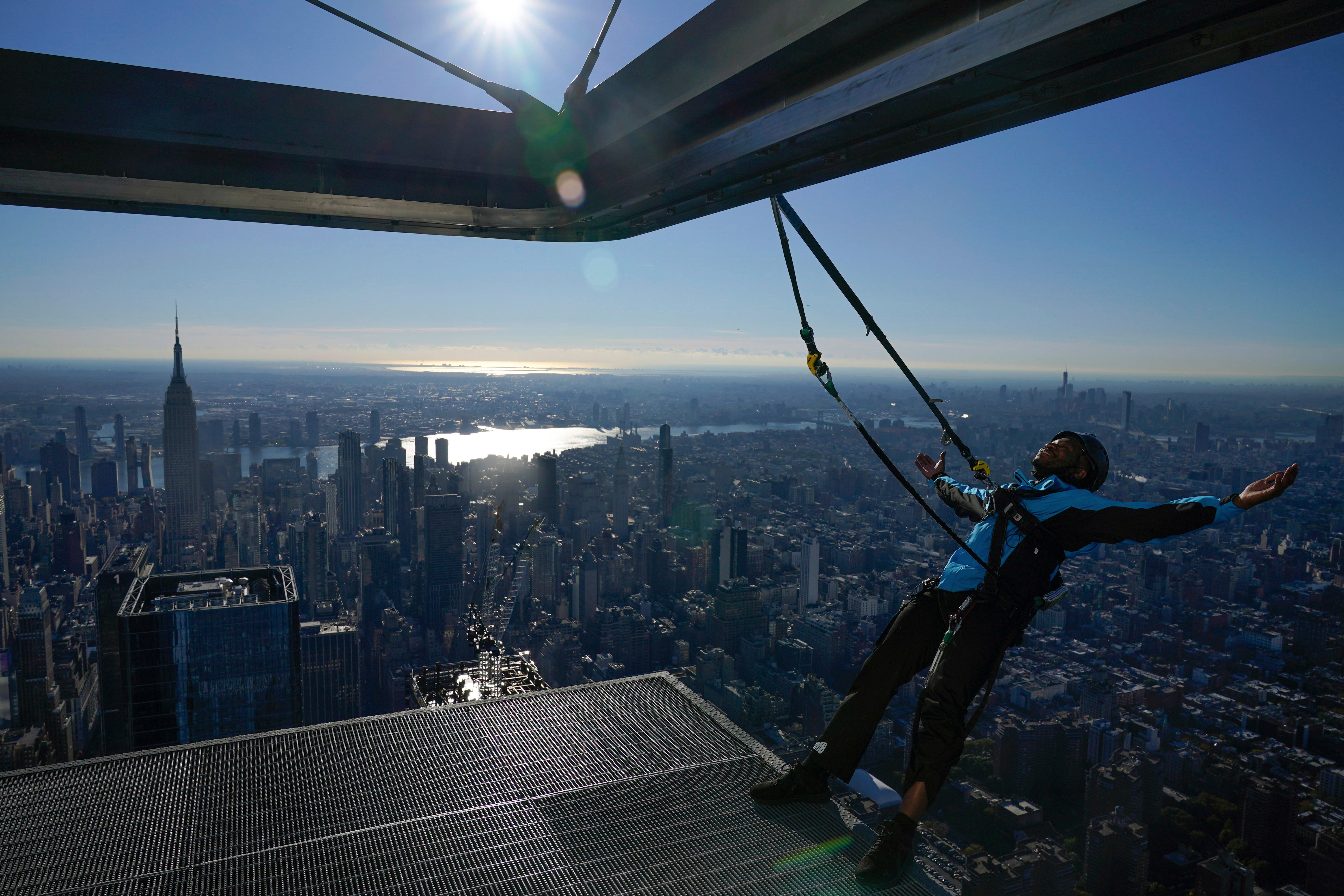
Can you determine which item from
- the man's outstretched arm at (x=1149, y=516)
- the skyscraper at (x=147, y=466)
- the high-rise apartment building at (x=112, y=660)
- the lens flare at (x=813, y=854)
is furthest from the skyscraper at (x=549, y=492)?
the man's outstretched arm at (x=1149, y=516)

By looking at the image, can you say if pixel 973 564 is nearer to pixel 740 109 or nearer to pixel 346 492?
pixel 740 109

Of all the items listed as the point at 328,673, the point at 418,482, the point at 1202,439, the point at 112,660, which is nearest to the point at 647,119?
the point at 1202,439

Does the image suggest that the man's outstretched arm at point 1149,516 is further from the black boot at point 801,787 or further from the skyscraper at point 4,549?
the skyscraper at point 4,549

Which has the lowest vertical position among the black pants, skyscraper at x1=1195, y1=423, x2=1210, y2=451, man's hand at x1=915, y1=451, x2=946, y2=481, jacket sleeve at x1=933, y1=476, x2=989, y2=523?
the black pants

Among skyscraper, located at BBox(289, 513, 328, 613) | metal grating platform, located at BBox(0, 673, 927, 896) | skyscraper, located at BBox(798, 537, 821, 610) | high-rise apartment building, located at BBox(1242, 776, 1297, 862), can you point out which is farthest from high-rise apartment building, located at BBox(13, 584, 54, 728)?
high-rise apartment building, located at BBox(1242, 776, 1297, 862)

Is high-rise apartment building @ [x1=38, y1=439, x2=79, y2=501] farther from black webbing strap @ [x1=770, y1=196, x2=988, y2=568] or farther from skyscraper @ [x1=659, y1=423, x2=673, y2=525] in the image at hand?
black webbing strap @ [x1=770, y1=196, x2=988, y2=568]

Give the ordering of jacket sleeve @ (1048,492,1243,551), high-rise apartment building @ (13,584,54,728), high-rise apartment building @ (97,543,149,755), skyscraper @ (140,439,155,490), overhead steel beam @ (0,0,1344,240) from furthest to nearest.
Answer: skyscraper @ (140,439,155,490)
high-rise apartment building @ (13,584,54,728)
high-rise apartment building @ (97,543,149,755)
jacket sleeve @ (1048,492,1243,551)
overhead steel beam @ (0,0,1344,240)
